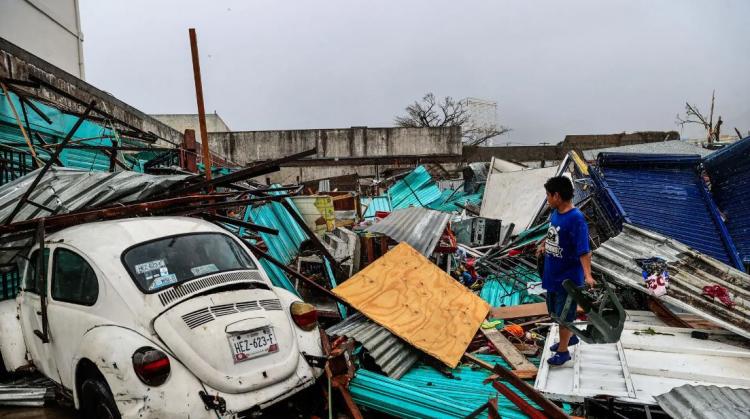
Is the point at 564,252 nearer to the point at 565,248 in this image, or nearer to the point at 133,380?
the point at 565,248

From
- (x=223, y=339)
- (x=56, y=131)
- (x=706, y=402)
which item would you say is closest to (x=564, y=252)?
(x=706, y=402)

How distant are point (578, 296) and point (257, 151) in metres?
27.6

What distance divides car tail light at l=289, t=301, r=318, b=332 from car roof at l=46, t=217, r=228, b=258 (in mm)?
1082

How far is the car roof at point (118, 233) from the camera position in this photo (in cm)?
328

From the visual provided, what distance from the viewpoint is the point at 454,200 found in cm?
1587

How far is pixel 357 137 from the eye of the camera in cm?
2883

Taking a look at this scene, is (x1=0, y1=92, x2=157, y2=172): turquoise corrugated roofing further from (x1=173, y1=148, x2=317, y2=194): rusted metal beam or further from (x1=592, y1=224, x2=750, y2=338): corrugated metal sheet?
(x1=592, y1=224, x2=750, y2=338): corrugated metal sheet

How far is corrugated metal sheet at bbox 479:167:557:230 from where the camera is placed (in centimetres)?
1021

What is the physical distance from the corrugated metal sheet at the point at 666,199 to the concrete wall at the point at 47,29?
15.4 metres

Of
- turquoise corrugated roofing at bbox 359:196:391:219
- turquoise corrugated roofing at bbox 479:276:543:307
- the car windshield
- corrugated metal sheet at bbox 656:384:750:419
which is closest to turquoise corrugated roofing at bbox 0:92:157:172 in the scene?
the car windshield

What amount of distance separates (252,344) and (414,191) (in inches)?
491

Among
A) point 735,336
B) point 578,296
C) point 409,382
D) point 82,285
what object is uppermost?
point 82,285

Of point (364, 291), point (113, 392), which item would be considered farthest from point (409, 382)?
point (113, 392)

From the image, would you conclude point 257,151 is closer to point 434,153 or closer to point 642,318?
point 434,153
